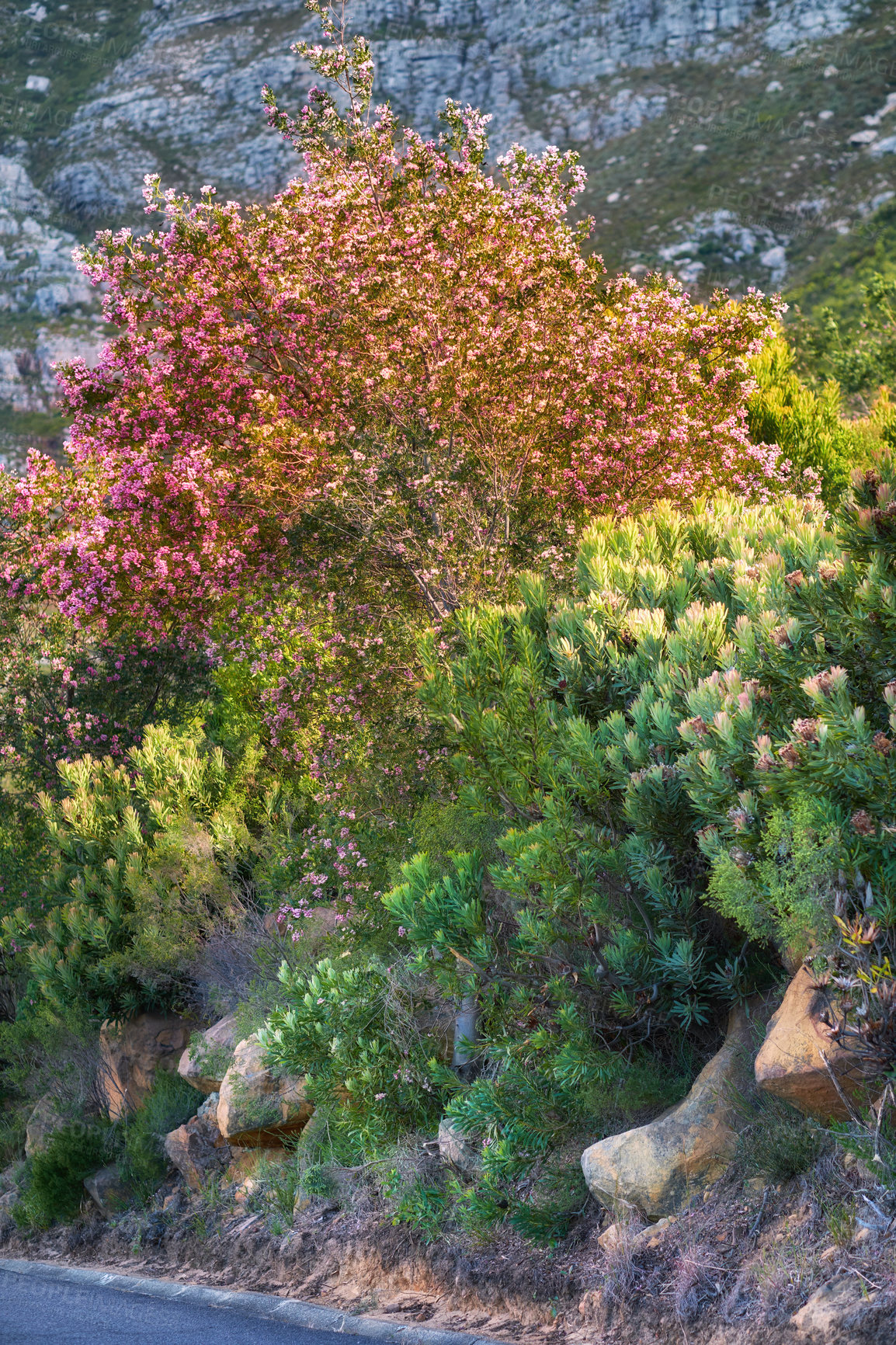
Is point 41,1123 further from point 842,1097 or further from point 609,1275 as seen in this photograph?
point 842,1097

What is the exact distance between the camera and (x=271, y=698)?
11.1 metres

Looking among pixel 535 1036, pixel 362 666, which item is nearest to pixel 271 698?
pixel 362 666

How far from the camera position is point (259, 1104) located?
9.58 metres

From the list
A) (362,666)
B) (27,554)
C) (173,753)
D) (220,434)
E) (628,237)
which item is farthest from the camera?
(628,237)

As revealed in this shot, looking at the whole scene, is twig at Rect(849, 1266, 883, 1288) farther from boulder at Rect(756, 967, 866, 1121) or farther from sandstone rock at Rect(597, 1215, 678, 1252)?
sandstone rock at Rect(597, 1215, 678, 1252)

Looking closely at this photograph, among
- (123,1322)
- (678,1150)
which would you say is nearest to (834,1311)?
(678,1150)

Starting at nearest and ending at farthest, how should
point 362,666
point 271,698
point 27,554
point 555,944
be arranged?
point 555,944 < point 362,666 < point 271,698 < point 27,554

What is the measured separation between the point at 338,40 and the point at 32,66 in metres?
94.3

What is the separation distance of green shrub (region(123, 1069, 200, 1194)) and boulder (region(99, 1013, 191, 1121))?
2.26 feet

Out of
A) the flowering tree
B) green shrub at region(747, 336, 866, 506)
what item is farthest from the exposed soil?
green shrub at region(747, 336, 866, 506)

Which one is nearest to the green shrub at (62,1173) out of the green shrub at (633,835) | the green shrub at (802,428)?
the green shrub at (633,835)

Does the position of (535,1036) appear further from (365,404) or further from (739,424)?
(739,424)

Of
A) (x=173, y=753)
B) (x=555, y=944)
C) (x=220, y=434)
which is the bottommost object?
(x=173, y=753)

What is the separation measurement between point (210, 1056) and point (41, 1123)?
12.4 feet
